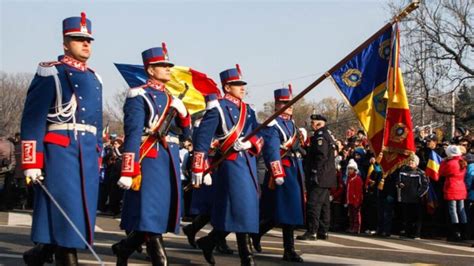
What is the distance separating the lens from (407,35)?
37.5m

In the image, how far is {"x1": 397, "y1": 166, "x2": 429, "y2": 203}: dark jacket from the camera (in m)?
14.6

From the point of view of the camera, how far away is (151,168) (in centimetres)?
773

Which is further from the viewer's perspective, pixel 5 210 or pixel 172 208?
pixel 5 210

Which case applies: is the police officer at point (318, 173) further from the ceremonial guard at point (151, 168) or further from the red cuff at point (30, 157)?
the red cuff at point (30, 157)

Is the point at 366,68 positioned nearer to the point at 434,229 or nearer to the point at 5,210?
the point at 434,229

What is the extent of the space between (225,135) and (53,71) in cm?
297

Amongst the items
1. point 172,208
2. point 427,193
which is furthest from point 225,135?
point 427,193

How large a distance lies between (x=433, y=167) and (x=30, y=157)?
32.0ft

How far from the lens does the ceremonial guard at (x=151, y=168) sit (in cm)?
750

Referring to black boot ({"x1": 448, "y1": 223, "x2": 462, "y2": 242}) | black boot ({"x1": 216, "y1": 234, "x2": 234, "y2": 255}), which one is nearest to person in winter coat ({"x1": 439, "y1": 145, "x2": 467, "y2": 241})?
black boot ({"x1": 448, "y1": 223, "x2": 462, "y2": 242})

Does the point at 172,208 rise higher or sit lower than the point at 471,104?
lower

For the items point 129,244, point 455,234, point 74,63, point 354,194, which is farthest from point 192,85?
point 74,63

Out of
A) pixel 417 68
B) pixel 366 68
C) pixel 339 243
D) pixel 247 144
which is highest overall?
pixel 417 68

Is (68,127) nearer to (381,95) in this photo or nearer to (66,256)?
(66,256)
